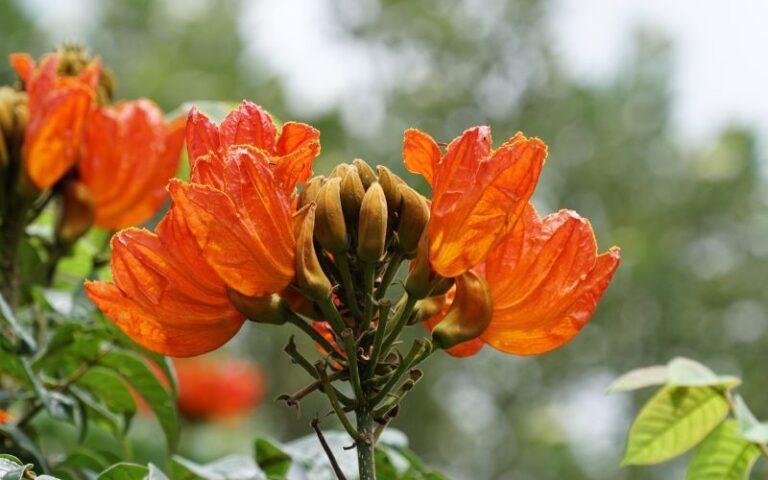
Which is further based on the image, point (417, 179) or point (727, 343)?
point (727, 343)

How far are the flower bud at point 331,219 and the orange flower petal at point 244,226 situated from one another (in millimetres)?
38

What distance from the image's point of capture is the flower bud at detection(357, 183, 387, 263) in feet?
4.31

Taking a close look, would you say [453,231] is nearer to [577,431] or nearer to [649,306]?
[577,431]

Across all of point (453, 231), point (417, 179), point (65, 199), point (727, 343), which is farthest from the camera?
point (727, 343)

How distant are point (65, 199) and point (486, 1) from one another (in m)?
19.7

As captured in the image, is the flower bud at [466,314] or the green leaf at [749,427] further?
the green leaf at [749,427]

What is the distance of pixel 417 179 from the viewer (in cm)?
1469

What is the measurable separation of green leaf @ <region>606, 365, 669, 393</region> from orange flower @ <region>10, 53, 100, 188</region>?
107cm

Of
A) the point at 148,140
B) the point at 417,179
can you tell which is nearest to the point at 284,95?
the point at 417,179

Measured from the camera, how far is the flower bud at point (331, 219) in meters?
1.31

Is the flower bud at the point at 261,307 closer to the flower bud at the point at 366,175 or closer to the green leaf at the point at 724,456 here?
the flower bud at the point at 366,175

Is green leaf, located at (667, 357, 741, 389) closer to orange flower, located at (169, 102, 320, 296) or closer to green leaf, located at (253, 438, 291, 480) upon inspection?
green leaf, located at (253, 438, 291, 480)

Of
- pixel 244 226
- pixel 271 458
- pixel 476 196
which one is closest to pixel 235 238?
pixel 244 226

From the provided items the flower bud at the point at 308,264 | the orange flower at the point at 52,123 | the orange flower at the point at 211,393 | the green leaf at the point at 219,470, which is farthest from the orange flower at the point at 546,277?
the orange flower at the point at 211,393
